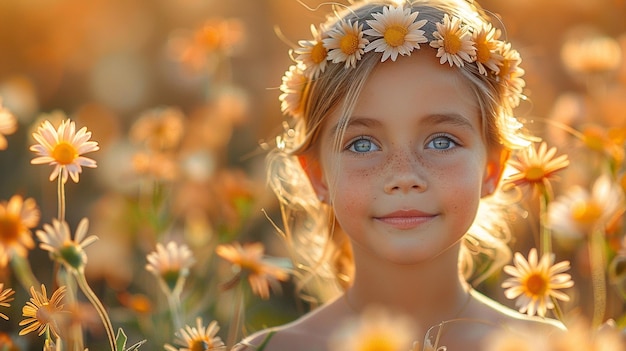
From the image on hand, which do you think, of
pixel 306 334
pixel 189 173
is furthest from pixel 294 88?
pixel 189 173

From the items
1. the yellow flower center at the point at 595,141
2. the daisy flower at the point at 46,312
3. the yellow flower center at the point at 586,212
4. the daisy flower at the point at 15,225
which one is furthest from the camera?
the yellow flower center at the point at 595,141

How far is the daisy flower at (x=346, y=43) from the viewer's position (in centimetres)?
161

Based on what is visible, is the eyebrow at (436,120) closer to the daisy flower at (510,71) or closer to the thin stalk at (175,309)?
the daisy flower at (510,71)

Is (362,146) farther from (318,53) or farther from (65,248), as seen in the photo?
(65,248)

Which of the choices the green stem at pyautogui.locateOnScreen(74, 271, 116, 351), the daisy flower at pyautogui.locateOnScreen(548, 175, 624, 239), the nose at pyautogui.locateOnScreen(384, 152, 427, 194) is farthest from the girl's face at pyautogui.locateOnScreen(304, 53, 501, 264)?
the green stem at pyautogui.locateOnScreen(74, 271, 116, 351)

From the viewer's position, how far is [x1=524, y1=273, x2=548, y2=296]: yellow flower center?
1563mm

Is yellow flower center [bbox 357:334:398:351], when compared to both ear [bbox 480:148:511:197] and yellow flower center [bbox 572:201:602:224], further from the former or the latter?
yellow flower center [bbox 572:201:602:224]

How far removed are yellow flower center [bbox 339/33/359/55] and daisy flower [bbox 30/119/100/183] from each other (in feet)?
1.45

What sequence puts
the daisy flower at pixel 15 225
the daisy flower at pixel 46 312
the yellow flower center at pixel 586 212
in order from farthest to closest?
1. the yellow flower center at pixel 586 212
2. the daisy flower at pixel 15 225
3. the daisy flower at pixel 46 312

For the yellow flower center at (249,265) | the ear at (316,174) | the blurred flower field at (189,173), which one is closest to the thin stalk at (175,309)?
the blurred flower field at (189,173)

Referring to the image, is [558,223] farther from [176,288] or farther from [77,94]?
[77,94]

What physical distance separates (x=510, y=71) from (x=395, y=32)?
22 centimetres

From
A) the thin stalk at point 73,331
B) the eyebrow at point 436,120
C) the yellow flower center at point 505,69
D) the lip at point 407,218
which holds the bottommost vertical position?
the thin stalk at point 73,331

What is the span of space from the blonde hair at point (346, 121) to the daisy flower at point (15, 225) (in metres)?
0.46
